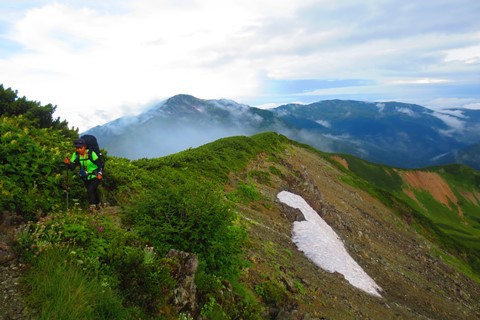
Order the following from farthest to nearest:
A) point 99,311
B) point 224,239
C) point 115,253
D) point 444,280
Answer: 1. point 444,280
2. point 224,239
3. point 115,253
4. point 99,311

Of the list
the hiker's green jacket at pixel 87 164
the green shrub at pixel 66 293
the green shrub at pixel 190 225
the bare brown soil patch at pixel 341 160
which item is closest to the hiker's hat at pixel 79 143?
the hiker's green jacket at pixel 87 164

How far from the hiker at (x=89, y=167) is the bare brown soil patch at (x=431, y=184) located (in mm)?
131025

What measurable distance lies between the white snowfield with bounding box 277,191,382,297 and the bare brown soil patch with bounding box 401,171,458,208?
116 m

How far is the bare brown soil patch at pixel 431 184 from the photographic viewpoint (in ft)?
412

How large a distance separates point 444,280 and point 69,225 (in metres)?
34.3

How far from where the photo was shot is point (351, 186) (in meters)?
54.6

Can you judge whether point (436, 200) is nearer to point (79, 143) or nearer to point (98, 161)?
point (98, 161)

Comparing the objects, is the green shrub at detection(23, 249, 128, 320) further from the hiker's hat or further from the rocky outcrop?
the hiker's hat

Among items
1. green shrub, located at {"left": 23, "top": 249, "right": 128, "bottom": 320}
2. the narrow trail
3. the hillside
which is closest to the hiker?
the hillside

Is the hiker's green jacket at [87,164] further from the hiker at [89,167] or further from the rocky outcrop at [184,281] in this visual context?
the rocky outcrop at [184,281]

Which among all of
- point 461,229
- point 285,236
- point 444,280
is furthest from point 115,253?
point 461,229

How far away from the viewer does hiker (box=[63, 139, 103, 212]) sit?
11.1m

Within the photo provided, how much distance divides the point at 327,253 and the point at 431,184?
428 feet

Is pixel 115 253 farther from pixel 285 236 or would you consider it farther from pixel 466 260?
pixel 466 260
